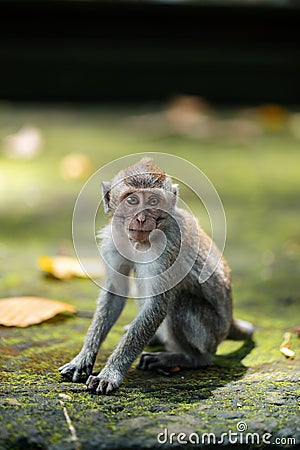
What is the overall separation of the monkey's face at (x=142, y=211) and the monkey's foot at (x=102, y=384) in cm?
62

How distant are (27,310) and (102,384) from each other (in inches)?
40.8

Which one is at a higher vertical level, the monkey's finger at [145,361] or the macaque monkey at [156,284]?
the macaque monkey at [156,284]

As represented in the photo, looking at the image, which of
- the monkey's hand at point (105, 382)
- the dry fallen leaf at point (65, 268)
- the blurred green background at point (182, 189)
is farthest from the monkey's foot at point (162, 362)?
the dry fallen leaf at point (65, 268)

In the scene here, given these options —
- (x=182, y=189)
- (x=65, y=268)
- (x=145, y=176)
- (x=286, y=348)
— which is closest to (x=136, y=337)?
(x=145, y=176)

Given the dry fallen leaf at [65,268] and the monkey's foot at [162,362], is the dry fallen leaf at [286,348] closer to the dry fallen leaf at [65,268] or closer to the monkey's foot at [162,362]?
the monkey's foot at [162,362]

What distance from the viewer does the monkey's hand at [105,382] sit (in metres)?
3.42

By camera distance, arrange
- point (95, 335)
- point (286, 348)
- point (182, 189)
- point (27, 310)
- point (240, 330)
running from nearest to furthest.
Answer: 1. point (95, 335)
2. point (286, 348)
3. point (240, 330)
4. point (27, 310)
5. point (182, 189)

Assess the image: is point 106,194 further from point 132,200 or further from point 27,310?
point 27,310

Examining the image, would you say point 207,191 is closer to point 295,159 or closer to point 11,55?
point 295,159

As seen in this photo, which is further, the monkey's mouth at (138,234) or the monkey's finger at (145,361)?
the monkey's finger at (145,361)

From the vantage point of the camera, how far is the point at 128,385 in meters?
3.57

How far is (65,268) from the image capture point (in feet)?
16.8

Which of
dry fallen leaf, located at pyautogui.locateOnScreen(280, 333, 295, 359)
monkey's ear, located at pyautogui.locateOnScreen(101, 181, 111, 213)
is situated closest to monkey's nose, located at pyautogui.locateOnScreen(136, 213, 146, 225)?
monkey's ear, located at pyautogui.locateOnScreen(101, 181, 111, 213)

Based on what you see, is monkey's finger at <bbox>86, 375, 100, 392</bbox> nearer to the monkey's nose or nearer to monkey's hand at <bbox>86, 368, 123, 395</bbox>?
monkey's hand at <bbox>86, 368, 123, 395</bbox>
